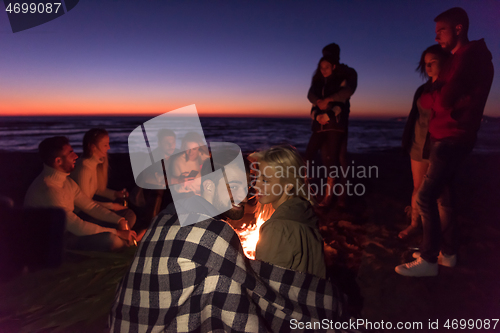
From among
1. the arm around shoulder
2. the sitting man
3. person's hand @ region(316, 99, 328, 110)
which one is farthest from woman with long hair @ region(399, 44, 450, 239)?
the sitting man

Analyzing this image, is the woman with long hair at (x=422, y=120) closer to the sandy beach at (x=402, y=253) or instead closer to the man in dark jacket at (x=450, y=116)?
Result: the man in dark jacket at (x=450, y=116)

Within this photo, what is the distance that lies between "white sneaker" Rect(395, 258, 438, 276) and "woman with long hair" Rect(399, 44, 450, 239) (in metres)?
0.52

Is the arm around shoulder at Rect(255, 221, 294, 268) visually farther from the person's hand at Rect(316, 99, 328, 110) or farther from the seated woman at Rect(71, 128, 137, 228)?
the person's hand at Rect(316, 99, 328, 110)

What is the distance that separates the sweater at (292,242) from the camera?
1.29 m

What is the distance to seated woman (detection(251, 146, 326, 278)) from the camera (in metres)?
1.30

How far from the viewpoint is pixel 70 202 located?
2.26 metres

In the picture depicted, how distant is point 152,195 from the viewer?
269 centimetres

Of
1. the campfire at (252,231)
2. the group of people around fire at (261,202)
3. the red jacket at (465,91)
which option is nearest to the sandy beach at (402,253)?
the group of people around fire at (261,202)

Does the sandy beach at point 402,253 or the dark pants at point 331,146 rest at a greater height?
the dark pants at point 331,146

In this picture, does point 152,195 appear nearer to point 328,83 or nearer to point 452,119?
point 328,83

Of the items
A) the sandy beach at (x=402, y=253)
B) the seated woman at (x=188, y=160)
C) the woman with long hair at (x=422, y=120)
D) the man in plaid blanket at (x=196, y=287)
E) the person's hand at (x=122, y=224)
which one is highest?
the woman with long hair at (x=422, y=120)

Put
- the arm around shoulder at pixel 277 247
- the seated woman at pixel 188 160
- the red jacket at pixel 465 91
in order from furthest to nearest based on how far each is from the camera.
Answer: the seated woman at pixel 188 160 → the red jacket at pixel 465 91 → the arm around shoulder at pixel 277 247

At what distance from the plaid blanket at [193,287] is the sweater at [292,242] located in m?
0.16

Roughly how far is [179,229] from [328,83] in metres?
2.61
